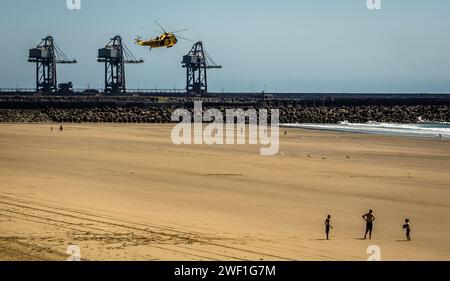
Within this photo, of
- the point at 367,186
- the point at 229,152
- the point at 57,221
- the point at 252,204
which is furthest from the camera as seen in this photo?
the point at 229,152

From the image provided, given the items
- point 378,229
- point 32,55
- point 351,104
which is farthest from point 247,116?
point 378,229

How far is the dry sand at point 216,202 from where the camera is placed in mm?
16719

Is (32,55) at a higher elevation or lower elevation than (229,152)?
higher

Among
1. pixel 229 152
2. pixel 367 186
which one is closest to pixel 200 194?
pixel 367 186

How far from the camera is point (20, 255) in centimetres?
1544

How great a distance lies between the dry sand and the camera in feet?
54.9

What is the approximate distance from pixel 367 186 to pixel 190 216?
338 inches

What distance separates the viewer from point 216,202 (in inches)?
906

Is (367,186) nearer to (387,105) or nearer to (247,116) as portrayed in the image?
(247,116)

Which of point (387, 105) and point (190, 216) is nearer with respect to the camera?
point (190, 216)

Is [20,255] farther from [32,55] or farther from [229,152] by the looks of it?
[32,55]
